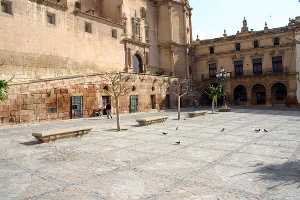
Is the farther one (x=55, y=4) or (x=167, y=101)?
(x=167, y=101)

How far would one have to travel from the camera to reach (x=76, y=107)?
882 inches

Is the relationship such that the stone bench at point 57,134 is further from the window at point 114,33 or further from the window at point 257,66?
the window at point 257,66

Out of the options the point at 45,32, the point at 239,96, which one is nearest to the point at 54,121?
the point at 45,32

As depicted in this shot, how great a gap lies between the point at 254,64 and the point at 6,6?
31.8 m

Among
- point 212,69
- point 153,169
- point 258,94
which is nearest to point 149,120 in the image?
point 153,169

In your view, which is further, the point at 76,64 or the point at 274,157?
the point at 76,64

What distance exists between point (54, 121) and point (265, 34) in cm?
3102

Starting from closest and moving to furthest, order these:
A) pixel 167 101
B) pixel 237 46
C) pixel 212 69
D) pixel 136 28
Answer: pixel 167 101 → pixel 136 28 → pixel 237 46 → pixel 212 69

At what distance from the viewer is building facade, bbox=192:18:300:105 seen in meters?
37.5

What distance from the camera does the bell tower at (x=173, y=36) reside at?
3822cm

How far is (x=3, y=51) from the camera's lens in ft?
64.7

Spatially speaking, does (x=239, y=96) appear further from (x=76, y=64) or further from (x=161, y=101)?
(x=76, y=64)

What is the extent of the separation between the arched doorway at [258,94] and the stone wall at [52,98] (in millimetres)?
20476

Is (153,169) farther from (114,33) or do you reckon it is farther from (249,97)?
(249,97)
